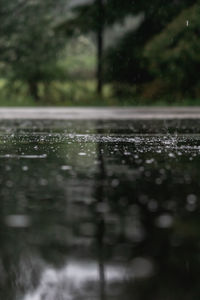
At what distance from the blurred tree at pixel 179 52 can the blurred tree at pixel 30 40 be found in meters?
7.90

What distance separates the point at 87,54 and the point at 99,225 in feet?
127

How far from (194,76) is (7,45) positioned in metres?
12.2

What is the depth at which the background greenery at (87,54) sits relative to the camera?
36.5 meters

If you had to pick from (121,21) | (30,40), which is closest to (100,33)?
(121,21)

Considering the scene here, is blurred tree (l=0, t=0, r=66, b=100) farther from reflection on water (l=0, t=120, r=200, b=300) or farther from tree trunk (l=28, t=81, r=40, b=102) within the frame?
reflection on water (l=0, t=120, r=200, b=300)

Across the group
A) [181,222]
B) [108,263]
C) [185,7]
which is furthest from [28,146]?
[185,7]

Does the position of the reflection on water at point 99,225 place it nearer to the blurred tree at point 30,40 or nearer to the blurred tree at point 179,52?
the blurred tree at point 179,52

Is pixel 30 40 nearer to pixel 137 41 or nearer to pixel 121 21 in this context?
pixel 121 21

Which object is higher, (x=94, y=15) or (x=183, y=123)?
(x=94, y=15)

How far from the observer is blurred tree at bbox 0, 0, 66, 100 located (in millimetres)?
40469

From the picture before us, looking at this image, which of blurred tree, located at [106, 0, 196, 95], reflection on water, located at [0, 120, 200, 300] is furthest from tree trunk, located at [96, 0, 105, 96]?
reflection on water, located at [0, 120, 200, 300]

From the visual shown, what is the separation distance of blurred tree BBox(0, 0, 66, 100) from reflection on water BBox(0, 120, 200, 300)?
91.0 ft

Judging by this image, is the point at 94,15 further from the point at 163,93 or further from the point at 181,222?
the point at 181,222

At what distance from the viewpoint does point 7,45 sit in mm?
41969
